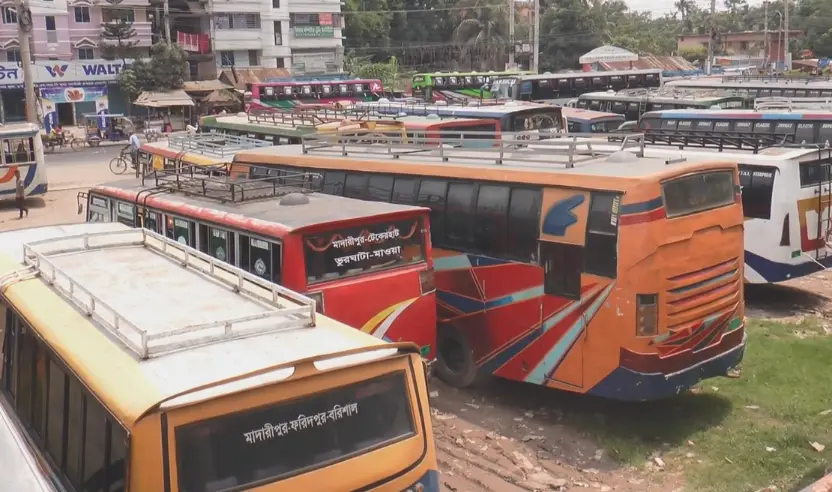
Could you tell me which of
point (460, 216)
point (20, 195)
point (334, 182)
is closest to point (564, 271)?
point (460, 216)

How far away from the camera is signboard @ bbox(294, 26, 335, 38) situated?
57.2 metres

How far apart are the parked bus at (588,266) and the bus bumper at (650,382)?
1 centimetres

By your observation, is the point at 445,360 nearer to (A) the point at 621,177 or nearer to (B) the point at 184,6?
(A) the point at 621,177

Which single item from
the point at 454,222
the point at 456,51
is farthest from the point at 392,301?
the point at 456,51

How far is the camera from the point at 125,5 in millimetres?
49375

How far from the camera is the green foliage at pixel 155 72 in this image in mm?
47594

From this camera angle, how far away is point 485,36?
67.4 meters

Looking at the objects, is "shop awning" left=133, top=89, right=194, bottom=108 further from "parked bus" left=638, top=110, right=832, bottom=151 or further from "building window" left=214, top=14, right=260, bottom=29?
"parked bus" left=638, top=110, right=832, bottom=151

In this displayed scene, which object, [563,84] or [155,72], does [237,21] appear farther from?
[563,84]

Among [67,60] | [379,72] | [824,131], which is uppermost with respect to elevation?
[67,60]

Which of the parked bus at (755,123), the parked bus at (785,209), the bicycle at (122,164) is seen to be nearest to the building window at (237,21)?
the bicycle at (122,164)

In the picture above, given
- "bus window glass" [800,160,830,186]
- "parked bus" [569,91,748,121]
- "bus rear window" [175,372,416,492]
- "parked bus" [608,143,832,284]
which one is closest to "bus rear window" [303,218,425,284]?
"bus rear window" [175,372,416,492]

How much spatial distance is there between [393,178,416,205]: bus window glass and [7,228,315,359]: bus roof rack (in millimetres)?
3463

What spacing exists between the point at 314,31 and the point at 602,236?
175 feet
